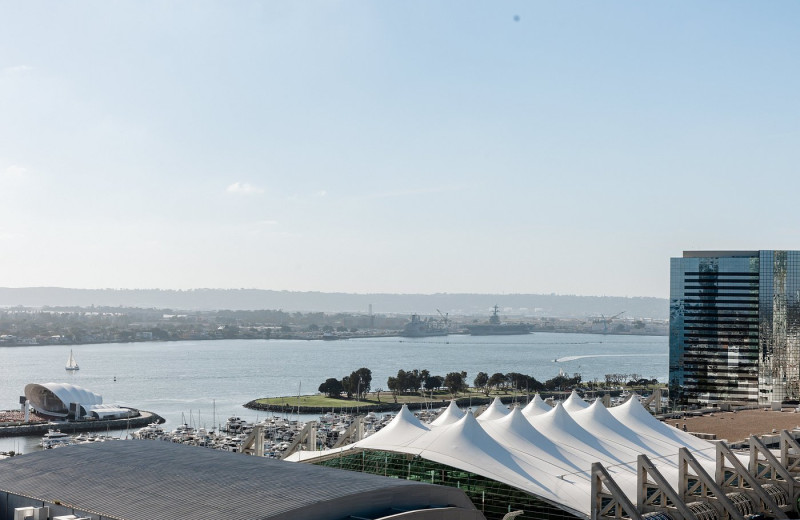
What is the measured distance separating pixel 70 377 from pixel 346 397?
25326mm

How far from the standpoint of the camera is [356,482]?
9055 millimetres

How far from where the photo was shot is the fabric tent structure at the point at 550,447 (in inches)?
532

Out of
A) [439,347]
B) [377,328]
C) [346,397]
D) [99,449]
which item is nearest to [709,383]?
[346,397]

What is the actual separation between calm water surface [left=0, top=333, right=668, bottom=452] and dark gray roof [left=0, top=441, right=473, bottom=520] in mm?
24913

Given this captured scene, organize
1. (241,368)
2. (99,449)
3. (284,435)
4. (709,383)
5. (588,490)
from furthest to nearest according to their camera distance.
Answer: (241,368), (709,383), (284,435), (588,490), (99,449)

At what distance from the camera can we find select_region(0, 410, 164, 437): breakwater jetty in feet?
120

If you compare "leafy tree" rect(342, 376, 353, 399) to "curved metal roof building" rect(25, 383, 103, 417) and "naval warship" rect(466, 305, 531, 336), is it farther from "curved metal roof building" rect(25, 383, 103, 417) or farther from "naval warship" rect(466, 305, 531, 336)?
"naval warship" rect(466, 305, 531, 336)

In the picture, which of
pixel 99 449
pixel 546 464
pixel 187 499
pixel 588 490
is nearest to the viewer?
pixel 187 499

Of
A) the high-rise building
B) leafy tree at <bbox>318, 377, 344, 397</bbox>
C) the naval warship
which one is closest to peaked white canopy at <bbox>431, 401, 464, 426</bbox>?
the high-rise building

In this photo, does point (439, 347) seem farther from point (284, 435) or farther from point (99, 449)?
point (99, 449)

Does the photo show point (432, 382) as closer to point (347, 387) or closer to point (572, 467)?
point (347, 387)

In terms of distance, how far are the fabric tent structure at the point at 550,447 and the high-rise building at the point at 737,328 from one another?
30.5m

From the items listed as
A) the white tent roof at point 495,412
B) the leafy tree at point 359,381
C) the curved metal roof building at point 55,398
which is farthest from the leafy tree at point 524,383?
the white tent roof at point 495,412

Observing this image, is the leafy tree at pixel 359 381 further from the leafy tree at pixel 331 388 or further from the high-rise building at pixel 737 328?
the high-rise building at pixel 737 328
